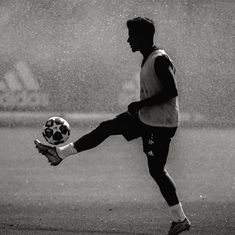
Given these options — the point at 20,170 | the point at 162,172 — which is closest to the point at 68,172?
the point at 20,170

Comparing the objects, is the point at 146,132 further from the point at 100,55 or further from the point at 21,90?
the point at 21,90

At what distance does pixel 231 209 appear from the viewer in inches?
283

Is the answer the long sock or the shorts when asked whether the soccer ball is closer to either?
the shorts

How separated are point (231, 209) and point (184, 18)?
16956 millimetres

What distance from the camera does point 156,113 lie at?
6113 mm

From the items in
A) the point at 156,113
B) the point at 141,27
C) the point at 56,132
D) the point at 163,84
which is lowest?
the point at 56,132

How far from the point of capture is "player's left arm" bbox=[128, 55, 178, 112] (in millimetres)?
5982

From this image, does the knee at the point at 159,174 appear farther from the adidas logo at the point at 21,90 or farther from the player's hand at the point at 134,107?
the adidas logo at the point at 21,90

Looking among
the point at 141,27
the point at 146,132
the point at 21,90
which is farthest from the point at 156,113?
the point at 21,90

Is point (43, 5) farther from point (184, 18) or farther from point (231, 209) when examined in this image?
point (231, 209)

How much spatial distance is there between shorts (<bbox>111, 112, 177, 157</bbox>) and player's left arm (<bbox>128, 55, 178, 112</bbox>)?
0.19 meters

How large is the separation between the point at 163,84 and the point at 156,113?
0.74 feet

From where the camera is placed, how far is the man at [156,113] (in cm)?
602

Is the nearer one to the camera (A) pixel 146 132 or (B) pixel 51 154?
(A) pixel 146 132
